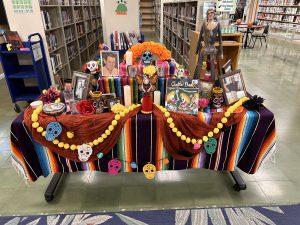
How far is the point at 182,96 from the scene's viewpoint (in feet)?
5.68

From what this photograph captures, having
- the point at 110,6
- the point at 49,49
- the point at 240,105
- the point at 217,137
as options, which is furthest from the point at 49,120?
the point at 110,6

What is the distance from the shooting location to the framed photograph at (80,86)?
1884mm

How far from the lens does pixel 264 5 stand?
1164 centimetres

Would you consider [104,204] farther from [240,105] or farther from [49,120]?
[240,105]

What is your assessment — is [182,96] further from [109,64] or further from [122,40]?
[122,40]

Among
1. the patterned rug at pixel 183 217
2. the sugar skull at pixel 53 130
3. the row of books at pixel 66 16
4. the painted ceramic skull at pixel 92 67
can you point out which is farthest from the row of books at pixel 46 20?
the patterned rug at pixel 183 217

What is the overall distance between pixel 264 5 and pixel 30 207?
13.4 meters

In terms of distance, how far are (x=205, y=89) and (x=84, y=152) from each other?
1072mm

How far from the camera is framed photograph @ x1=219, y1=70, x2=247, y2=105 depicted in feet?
6.14

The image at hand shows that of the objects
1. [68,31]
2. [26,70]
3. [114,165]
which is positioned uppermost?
[68,31]

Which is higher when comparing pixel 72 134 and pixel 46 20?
pixel 46 20

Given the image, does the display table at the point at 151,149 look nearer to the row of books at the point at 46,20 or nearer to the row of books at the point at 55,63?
the row of books at the point at 55,63

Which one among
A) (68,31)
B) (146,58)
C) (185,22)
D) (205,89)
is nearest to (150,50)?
(146,58)

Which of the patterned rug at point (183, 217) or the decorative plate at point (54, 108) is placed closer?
the decorative plate at point (54, 108)
